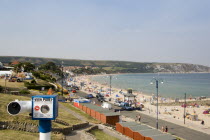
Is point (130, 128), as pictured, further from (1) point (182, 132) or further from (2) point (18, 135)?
(2) point (18, 135)

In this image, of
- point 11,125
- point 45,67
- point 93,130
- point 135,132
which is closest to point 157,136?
point 135,132

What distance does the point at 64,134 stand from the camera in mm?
16938

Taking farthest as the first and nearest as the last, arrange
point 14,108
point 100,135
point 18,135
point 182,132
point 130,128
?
point 182,132 → point 130,128 → point 100,135 → point 18,135 → point 14,108

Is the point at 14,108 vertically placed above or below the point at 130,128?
above

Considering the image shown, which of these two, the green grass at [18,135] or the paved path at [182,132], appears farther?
the paved path at [182,132]

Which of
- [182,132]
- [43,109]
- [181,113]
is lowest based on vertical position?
[181,113]

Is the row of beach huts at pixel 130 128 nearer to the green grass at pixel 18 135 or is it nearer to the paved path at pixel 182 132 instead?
the paved path at pixel 182 132

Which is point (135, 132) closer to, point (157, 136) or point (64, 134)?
point (157, 136)

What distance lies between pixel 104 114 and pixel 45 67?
121586 mm

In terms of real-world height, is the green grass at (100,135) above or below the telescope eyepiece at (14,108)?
below

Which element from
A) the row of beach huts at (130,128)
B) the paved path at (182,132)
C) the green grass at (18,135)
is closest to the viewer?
the green grass at (18,135)

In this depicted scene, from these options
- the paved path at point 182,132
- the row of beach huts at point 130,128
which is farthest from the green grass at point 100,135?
the paved path at point 182,132

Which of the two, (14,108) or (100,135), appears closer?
(14,108)

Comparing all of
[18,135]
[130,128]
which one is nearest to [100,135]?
[130,128]
